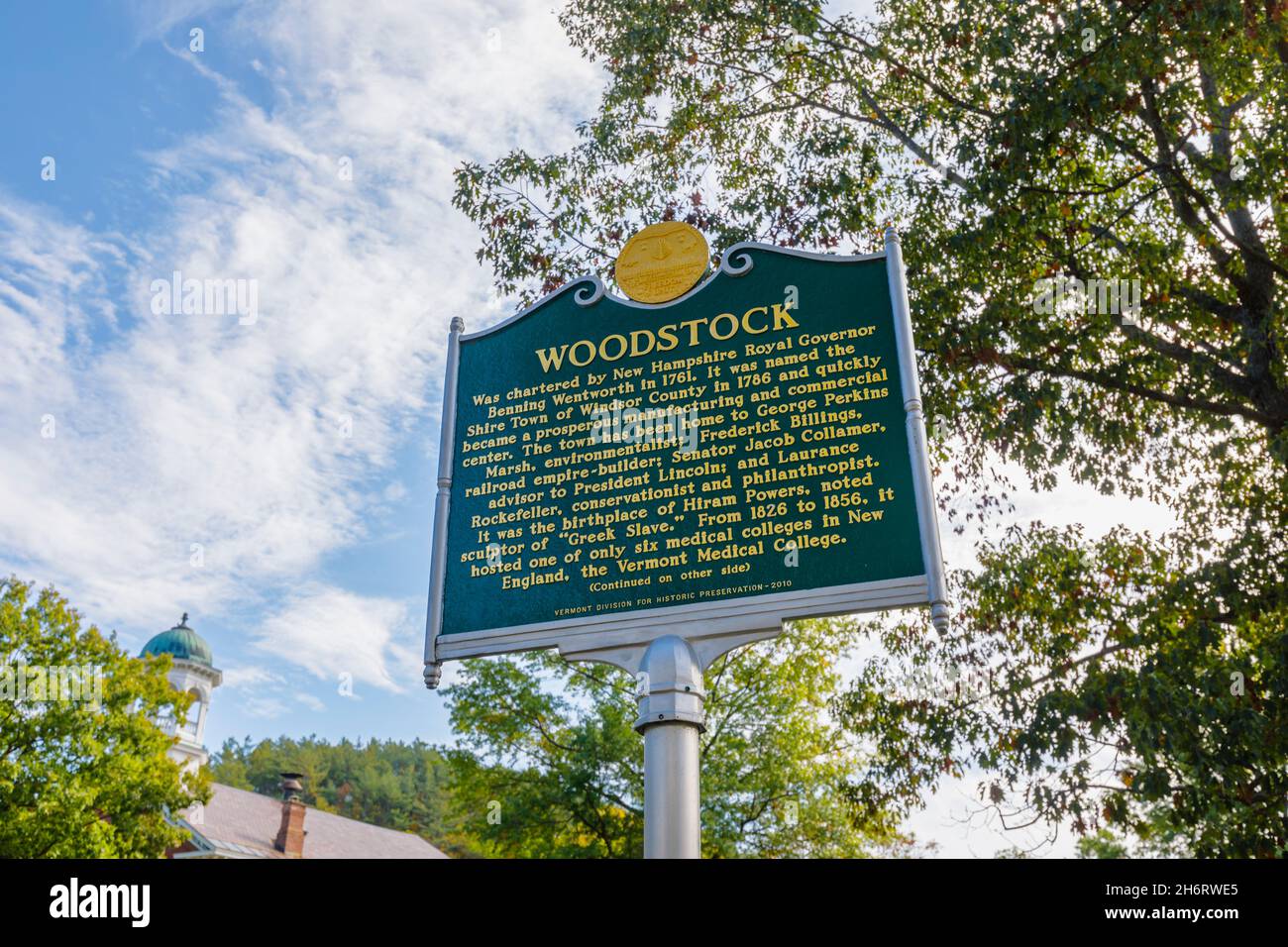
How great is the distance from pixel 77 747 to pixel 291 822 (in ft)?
61.7

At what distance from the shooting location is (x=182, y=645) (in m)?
39.5

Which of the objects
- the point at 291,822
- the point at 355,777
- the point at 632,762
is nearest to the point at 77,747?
the point at 632,762

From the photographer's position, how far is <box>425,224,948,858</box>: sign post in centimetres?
557

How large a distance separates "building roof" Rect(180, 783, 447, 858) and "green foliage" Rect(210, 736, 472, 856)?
2452 centimetres

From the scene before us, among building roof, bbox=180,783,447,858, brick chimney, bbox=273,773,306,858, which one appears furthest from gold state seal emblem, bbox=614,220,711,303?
brick chimney, bbox=273,773,306,858

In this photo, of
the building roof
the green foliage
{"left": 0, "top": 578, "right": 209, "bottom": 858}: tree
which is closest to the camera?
{"left": 0, "top": 578, "right": 209, "bottom": 858}: tree

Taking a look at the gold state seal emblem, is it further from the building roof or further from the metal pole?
the building roof

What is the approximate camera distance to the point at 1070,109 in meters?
10.7

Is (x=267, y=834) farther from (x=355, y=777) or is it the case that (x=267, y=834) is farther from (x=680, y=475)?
(x=355, y=777)

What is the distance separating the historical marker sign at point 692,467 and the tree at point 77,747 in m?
17.1

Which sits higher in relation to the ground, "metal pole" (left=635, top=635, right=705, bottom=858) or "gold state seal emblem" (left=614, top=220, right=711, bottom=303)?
"gold state seal emblem" (left=614, top=220, right=711, bottom=303)
